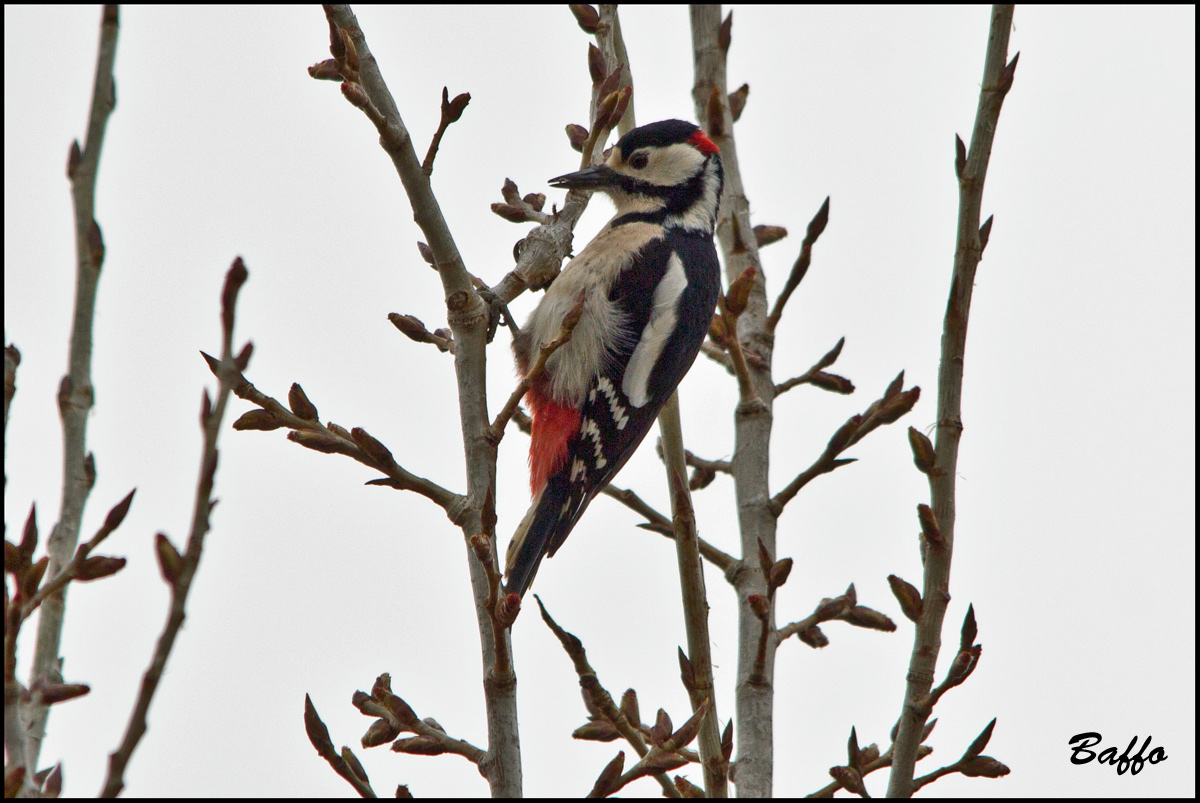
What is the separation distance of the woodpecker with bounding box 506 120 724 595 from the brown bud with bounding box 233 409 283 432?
73cm

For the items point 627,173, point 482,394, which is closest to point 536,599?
point 482,394

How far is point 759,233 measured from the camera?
11.6 ft

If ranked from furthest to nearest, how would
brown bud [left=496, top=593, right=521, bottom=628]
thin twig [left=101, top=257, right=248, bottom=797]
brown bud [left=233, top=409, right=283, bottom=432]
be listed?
1. brown bud [left=233, top=409, right=283, bottom=432]
2. brown bud [left=496, top=593, right=521, bottom=628]
3. thin twig [left=101, top=257, right=248, bottom=797]

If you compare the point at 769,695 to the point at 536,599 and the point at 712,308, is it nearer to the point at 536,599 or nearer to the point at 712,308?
the point at 536,599

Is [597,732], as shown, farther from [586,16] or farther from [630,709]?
[586,16]

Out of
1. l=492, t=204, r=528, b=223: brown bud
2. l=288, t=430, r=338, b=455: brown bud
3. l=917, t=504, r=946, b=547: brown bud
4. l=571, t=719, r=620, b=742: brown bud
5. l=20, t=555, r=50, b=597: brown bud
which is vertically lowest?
l=571, t=719, r=620, b=742: brown bud

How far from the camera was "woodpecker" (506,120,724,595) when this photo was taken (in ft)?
10.1

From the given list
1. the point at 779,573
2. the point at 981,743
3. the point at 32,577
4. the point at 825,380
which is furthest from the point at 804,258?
the point at 32,577

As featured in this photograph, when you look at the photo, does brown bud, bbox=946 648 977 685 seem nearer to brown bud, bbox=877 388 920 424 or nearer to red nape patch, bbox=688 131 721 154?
brown bud, bbox=877 388 920 424

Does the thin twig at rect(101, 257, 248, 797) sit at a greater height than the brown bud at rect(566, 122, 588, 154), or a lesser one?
lesser

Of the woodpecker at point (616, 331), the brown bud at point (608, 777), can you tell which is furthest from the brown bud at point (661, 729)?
the woodpecker at point (616, 331)

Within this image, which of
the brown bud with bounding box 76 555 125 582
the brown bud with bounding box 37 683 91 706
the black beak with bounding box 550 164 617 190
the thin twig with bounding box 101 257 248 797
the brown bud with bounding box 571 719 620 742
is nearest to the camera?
the thin twig with bounding box 101 257 248 797

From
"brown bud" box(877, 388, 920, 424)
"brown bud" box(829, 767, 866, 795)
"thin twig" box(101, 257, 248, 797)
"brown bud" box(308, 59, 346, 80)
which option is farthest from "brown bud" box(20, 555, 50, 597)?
"brown bud" box(877, 388, 920, 424)

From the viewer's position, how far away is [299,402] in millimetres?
2221
